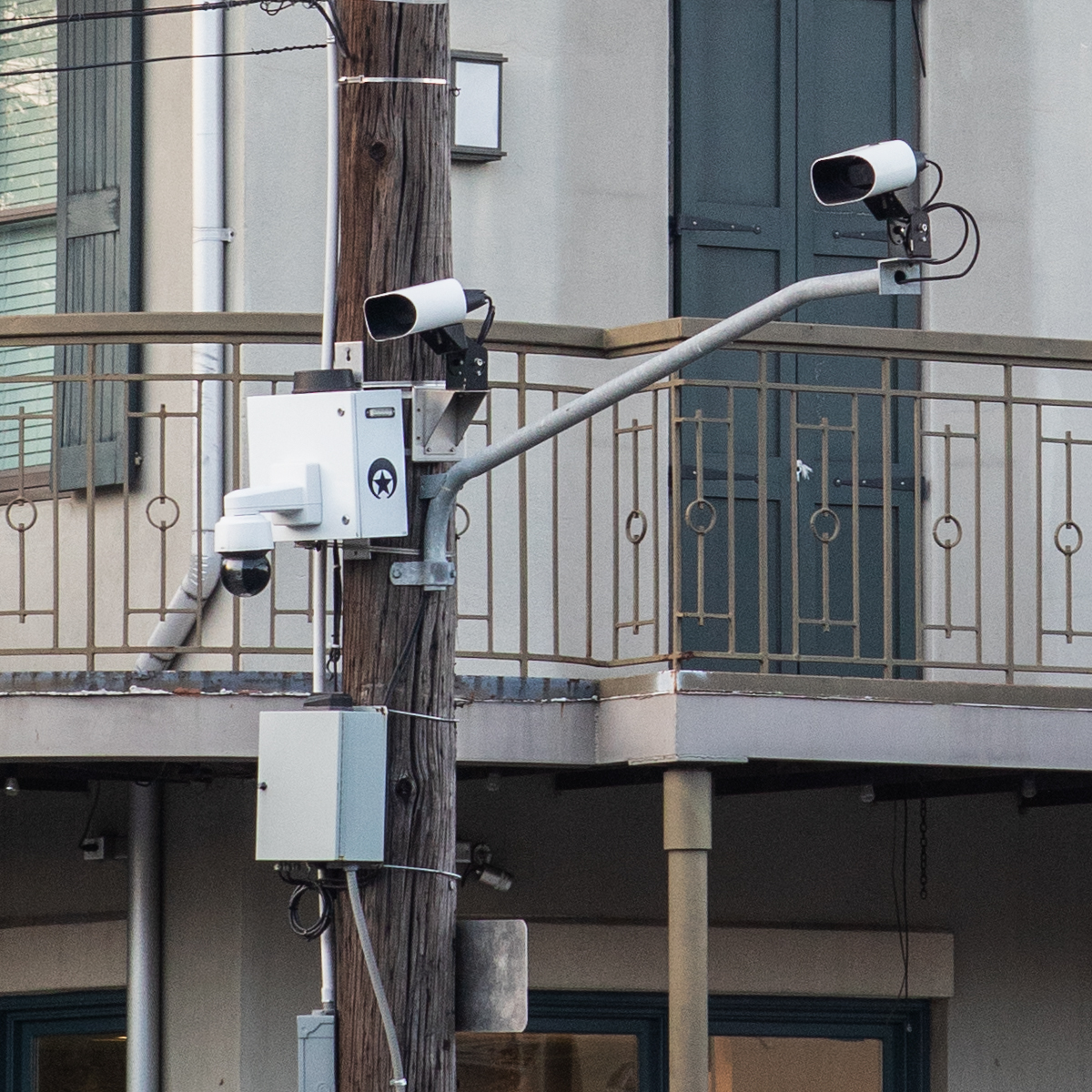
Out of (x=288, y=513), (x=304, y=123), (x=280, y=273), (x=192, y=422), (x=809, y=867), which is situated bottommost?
(x=809, y=867)

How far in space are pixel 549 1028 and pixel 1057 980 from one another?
2.15 metres

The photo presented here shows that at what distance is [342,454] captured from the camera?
217 inches

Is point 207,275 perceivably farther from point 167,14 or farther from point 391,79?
point 391,79

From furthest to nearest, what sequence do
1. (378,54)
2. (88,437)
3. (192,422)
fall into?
(192,422)
(88,437)
(378,54)

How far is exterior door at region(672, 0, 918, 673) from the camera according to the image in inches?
358

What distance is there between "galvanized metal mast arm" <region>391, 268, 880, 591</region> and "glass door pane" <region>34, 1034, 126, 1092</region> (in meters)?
4.18

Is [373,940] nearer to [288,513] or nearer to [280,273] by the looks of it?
[288,513]

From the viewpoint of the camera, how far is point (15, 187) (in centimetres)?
938

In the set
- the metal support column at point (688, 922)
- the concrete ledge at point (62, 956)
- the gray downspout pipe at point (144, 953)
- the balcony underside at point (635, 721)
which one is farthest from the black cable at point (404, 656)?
the concrete ledge at point (62, 956)

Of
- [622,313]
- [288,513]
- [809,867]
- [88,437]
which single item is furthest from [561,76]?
[288,513]

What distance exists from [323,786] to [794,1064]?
15.1 ft

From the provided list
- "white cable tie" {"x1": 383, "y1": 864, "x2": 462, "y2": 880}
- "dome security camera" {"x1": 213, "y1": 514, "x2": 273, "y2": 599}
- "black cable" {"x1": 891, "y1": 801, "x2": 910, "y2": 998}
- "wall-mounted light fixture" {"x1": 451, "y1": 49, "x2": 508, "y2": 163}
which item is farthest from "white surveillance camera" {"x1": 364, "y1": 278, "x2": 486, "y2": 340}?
"black cable" {"x1": 891, "y1": 801, "x2": 910, "y2": 998}

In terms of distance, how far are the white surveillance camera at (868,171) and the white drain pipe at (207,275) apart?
3385 millimetres

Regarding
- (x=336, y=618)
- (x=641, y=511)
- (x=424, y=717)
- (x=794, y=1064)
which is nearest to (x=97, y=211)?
(x=641, y=511)
